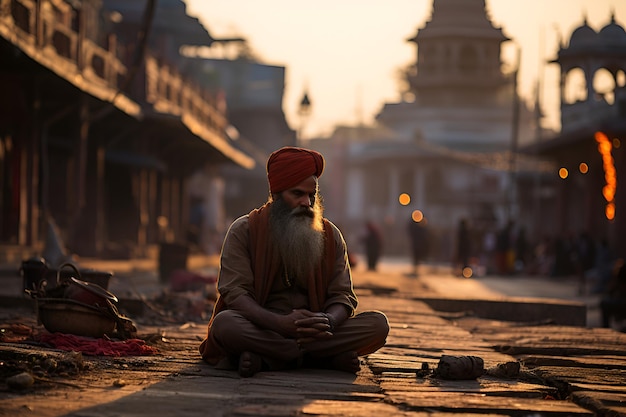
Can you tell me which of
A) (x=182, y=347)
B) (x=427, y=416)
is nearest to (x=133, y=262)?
(x=182, y=347)

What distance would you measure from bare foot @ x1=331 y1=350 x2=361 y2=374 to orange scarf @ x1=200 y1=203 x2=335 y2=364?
315 mm

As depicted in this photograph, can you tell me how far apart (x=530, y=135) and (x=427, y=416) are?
84.1 meters

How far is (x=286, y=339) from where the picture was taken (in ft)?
21.2

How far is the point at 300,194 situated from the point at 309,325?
31.9 inches

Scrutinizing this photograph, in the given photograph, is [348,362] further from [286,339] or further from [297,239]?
[297,239]

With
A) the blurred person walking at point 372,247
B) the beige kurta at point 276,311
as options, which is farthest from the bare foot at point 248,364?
the blurred person walking at point 372,247

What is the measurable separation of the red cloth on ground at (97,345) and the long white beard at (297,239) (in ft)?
3.64

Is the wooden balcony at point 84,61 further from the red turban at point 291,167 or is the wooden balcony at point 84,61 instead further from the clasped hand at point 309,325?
the clasped hand at point 309,325

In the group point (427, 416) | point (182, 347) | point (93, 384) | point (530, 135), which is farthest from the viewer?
point (530, 135)

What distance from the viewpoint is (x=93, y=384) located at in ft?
18.6

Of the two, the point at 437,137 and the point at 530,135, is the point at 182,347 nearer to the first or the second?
the point at 437,137

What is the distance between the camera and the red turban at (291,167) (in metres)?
6.64

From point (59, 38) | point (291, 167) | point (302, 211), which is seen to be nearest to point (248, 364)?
point (302, 211)

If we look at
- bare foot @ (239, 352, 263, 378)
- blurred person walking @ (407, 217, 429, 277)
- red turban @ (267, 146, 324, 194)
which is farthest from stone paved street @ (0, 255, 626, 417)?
blurred person walking @ (407, 217, 429, 277)
